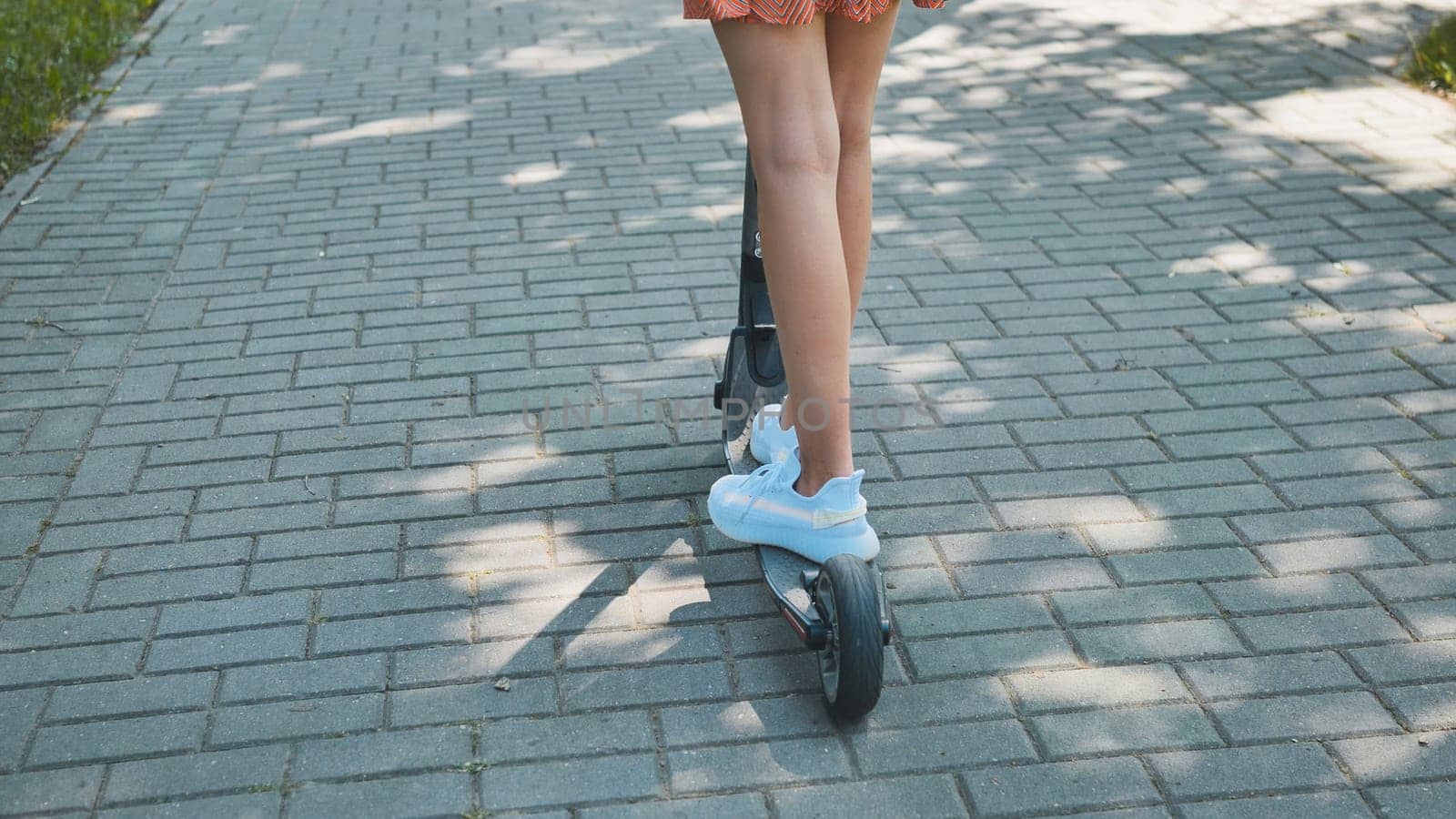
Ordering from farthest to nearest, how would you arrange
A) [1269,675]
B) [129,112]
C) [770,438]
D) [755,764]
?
[129,112], [770,438], [1269,675], [755,764]

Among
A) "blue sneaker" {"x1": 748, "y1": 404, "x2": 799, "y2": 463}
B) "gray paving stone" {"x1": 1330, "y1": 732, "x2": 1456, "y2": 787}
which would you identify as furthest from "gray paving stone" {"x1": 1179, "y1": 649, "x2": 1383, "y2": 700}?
"blue sneaker" {"x1": 748, "y1": 404, "x2": 799, "y2": 463}

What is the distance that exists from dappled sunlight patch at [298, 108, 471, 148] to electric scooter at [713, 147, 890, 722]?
11.3ft

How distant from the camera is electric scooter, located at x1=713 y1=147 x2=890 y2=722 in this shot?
2414 millimetres

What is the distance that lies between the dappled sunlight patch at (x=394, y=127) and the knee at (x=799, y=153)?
4067 mm

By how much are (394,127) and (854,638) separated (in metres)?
4.65

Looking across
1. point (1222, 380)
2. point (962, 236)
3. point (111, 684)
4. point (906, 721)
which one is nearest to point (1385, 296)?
point (1222, 380)

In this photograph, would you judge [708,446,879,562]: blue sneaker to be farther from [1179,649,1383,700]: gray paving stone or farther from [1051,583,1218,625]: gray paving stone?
[1179,649,1383,700]: gray paving stone

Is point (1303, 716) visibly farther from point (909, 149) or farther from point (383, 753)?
point (909, 149)

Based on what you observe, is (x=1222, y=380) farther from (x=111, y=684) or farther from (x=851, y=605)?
(x=111, y=684)

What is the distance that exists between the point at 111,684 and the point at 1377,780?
2.43 m

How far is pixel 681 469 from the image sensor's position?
3480mm

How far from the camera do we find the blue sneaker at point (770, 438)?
10.1ft

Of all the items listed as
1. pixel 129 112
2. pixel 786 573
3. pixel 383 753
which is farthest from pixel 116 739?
pixel 129 112

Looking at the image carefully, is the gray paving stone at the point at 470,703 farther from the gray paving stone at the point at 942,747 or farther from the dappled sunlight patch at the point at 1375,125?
the dappled sunlight patch at the point at 1375,125
